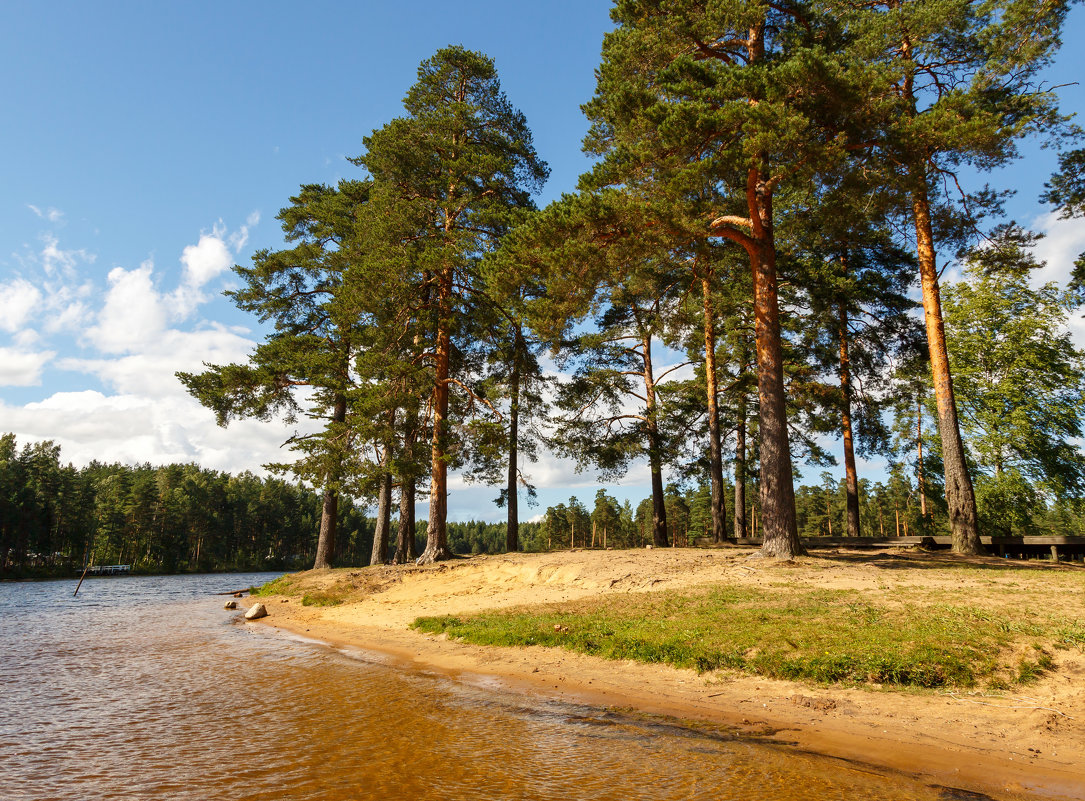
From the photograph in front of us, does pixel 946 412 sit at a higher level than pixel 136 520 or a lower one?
higher

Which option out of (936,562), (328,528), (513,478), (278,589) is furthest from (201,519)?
(936,562)

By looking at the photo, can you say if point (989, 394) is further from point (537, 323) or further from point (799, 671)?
point (799, 671)

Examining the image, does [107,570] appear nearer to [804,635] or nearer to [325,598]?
[325,598]

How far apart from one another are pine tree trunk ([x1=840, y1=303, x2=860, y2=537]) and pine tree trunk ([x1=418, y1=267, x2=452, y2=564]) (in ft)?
54.4

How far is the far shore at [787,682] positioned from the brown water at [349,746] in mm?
706

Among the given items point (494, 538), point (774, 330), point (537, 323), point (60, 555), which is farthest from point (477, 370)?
point (494, 538)

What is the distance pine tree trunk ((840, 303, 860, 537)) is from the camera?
23.1 meters

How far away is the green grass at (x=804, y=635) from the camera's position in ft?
21.7

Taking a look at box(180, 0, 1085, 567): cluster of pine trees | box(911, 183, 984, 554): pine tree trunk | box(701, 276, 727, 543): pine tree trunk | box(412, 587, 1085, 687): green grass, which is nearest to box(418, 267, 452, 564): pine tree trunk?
box(180, 0, 1085, 567): cluster of pine trees

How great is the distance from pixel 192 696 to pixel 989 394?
35428 millimetres

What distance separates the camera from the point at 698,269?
1697 centimetres

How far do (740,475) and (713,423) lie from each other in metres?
4.21

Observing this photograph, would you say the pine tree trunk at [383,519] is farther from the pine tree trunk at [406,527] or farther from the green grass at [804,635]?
the green grass at [804,635]

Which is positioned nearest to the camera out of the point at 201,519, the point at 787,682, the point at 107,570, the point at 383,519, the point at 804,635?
the point at 787,682
